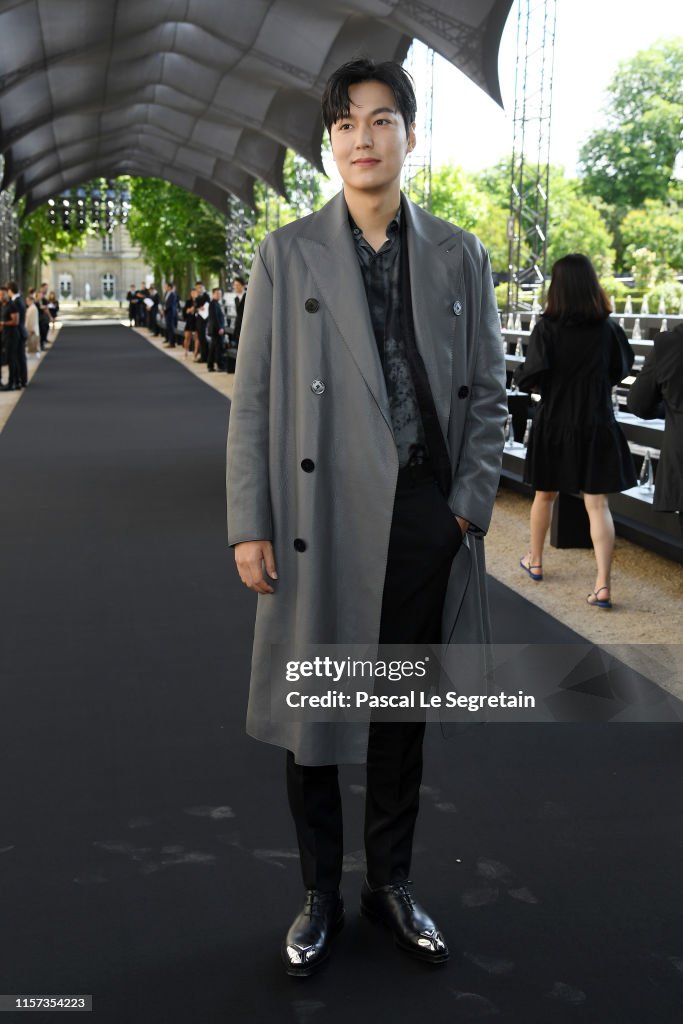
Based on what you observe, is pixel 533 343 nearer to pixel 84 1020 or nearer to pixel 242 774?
pixel 242 774

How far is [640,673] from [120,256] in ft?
460

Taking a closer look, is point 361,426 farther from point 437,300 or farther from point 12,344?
point 12,344

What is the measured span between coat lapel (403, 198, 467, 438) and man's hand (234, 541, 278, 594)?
0.51 meters

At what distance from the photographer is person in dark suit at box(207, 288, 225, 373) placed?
27734 millimetres

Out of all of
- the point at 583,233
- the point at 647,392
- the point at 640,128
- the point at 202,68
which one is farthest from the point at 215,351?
the point at 640,128

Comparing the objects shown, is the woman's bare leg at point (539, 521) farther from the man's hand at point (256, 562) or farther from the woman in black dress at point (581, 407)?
the man's hand at point (256, 562)

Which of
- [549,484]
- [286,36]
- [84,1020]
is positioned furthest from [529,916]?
[286,36]

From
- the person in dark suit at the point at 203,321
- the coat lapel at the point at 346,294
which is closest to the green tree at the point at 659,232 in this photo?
the person in dark suit at the point at 203,321

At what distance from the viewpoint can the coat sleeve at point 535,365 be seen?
6883 millimetres

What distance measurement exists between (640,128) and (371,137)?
84.3m

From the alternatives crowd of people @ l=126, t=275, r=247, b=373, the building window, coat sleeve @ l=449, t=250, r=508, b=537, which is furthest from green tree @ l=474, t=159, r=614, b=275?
coat sleeve @ l=449, t=250, r=508, b=537

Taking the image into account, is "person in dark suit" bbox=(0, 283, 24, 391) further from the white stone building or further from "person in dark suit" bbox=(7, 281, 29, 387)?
the white stone building

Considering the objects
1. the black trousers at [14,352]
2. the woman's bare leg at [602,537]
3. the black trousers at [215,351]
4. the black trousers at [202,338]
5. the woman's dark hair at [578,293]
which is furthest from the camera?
the black trousers at [202,338]

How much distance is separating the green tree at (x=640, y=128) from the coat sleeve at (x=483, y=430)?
270 ft
